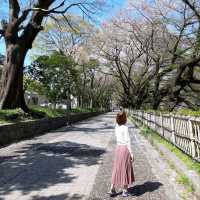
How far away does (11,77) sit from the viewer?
20.8 m

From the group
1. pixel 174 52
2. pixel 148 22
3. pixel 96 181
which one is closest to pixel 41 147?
pixel 96 181

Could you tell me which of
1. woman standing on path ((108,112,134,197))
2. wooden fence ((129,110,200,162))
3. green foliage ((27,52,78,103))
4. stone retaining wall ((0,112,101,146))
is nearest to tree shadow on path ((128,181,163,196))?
woman standing on path ((108,112,134,197))

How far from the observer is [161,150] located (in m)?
12.3

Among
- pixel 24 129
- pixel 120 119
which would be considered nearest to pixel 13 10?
pixel 24 129

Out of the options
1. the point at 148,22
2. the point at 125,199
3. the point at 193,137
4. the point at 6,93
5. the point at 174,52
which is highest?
the point at 148,22

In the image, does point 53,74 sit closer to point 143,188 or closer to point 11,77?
point 11,77

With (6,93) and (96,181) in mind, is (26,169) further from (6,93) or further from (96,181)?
(6,93)

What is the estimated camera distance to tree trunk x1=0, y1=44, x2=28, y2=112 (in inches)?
813

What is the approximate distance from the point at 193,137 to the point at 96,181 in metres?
2.96

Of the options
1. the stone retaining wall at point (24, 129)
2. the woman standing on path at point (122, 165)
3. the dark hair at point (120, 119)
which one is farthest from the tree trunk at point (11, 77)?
the woman standing on path at point (122, 165)

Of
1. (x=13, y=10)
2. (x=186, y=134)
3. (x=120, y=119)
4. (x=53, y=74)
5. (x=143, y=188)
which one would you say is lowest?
(x=143, y=188)

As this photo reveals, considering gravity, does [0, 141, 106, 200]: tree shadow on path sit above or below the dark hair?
below

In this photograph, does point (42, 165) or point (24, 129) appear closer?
point (42, 165)

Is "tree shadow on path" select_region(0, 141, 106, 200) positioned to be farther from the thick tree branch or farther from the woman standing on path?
the thick tree branch
